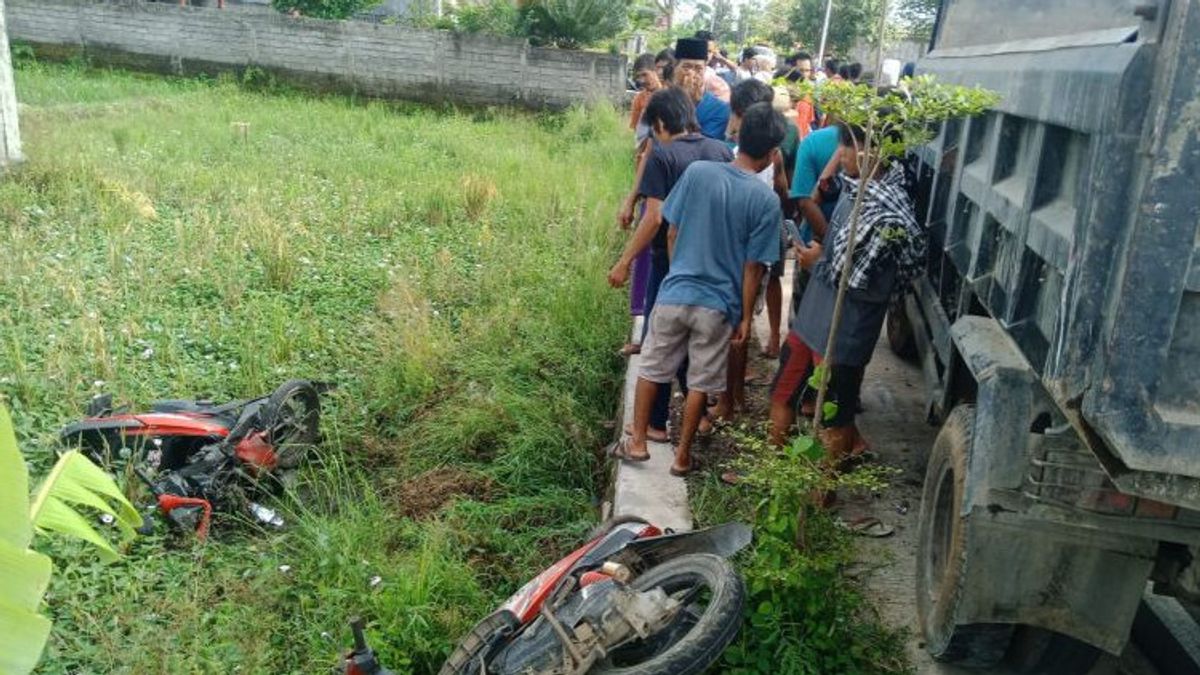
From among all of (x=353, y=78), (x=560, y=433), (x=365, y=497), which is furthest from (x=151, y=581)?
(x=353, y=78)

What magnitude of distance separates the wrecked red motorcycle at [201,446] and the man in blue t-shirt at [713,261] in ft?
5.58

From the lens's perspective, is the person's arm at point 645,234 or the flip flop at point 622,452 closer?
the flip flop at point 622,452

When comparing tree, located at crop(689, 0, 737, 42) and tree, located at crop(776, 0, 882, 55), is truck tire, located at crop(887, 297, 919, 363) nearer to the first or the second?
tree, located at crop(776, 0, 882, 55)

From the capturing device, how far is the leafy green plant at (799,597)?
3088 mm

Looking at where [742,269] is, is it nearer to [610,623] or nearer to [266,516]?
[610,623]

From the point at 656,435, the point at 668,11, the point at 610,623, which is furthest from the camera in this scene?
the point at 668,11

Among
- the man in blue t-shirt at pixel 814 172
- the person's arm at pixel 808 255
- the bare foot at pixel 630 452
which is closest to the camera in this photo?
the bare foot at pixel 630 452

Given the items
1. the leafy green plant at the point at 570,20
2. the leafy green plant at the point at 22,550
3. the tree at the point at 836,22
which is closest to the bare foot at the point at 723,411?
the leafy green plant at the point at 22,550

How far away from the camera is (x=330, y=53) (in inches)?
683

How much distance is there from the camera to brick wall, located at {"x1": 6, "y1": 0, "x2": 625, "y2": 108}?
1700cm

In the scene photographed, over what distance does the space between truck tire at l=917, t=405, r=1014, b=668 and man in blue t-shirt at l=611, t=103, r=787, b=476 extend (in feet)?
3.57

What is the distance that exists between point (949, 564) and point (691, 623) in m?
0.84

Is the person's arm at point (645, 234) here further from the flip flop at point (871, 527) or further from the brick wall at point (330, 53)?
the brick wall at point (330, 53)

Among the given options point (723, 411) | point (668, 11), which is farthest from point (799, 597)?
point (668, 11)
